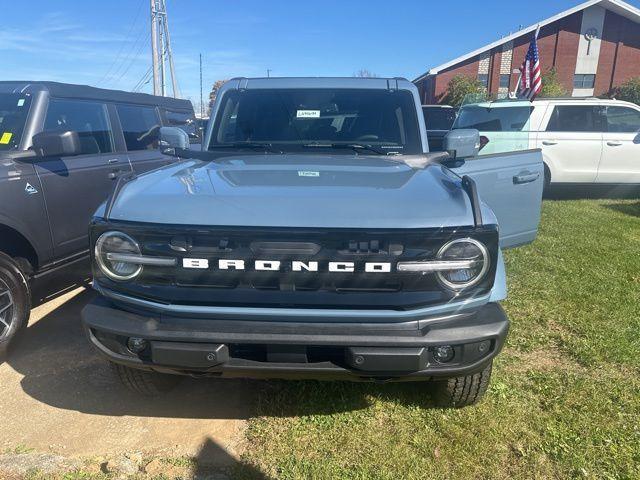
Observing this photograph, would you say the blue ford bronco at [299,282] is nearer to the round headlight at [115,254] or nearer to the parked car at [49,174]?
the round headlight at [115,254]

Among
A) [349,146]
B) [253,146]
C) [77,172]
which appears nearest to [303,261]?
[349,146]

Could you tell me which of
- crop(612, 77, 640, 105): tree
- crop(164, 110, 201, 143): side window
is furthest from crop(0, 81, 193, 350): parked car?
crop(612, 77, 640, 105): tree

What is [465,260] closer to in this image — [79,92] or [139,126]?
[79,92]

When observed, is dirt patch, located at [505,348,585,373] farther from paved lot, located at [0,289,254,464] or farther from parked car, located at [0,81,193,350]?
parked car, located at [0,81,193,350]

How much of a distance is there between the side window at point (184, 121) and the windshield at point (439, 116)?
29.1 ft

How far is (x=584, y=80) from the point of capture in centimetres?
3406

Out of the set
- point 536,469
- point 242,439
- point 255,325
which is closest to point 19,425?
point 242,439

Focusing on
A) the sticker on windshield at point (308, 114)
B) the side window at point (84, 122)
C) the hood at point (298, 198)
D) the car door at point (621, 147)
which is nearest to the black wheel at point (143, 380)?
the hood at point (298, 198)

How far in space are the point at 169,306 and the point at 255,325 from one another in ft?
1.33

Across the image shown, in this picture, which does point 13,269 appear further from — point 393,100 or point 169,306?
point 393,100

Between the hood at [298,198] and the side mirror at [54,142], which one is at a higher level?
the side mirror at [54,142]

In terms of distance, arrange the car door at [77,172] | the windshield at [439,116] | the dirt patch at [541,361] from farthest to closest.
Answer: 1. the windshield at [439,116]
2. the car door at [77,172]
3. the dirt patch at [541,361]

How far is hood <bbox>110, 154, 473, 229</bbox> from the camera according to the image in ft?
7.19

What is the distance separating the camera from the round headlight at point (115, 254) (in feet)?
7.52
